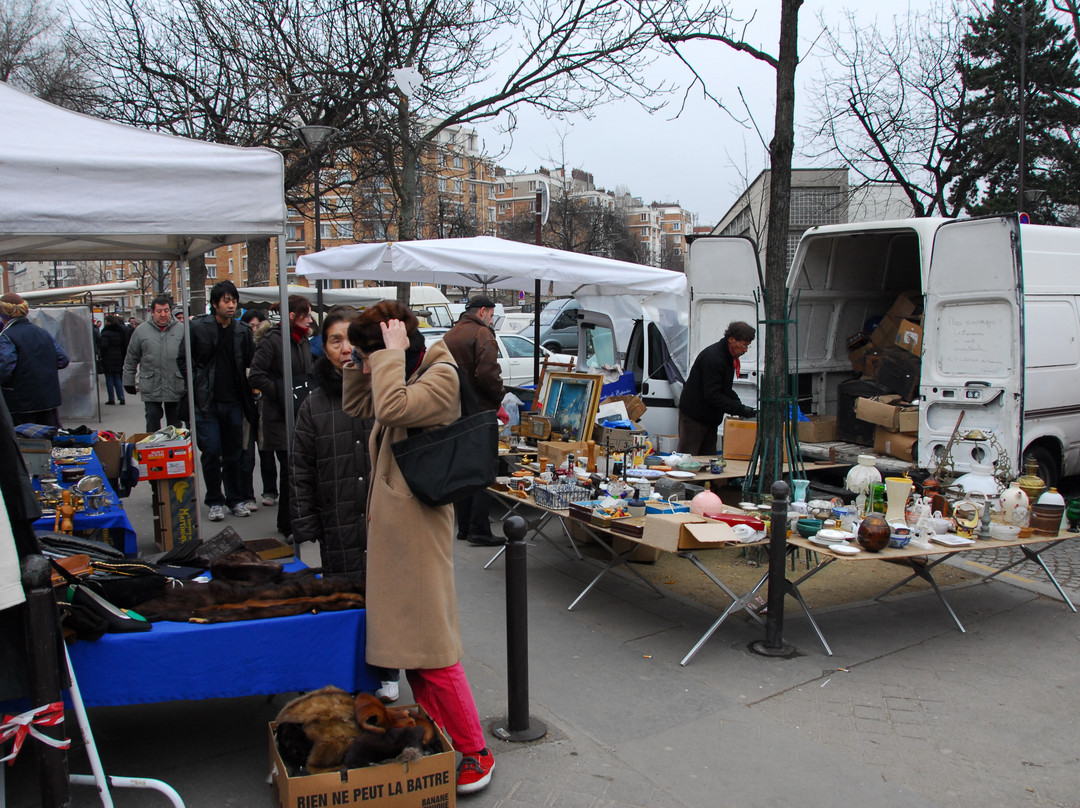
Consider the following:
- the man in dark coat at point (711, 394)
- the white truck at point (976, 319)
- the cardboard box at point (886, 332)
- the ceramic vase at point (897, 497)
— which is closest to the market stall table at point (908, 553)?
the ceramic vase at point (897, 497)

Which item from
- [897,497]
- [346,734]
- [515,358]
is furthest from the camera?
[515,358]

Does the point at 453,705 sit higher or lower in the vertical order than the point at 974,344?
lower

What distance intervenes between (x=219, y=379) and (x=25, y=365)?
2478 millimetres

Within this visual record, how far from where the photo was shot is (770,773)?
11.2 ft

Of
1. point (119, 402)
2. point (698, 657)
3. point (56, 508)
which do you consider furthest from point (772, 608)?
point (119, 402)

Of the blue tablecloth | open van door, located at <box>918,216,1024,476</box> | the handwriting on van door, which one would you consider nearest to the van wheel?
open van door, located at <box>918,216,1024,476</box>

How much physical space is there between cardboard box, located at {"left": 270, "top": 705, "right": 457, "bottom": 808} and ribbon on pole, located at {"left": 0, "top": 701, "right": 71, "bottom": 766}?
709mm

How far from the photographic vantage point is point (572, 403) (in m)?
7.41

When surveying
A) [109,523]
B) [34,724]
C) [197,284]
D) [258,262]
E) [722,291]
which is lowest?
[34,724]

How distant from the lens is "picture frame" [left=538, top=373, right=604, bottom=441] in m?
7.21

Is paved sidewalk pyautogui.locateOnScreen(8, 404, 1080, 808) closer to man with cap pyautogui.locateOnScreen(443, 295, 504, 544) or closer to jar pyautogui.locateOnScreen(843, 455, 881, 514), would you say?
jar pyautogui.locateOnScreen(843, 455, 881, 514)

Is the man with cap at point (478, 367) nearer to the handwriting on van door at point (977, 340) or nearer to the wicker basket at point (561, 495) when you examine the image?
the wicker basket at point (561, 495)

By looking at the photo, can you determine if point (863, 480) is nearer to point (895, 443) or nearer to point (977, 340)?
point (977, 340)

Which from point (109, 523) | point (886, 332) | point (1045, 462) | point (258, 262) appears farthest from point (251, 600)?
point (258, 262)
